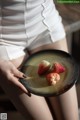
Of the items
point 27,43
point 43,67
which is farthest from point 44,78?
point 27,43

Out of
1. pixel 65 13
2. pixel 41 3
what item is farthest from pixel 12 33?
pixel 65 13

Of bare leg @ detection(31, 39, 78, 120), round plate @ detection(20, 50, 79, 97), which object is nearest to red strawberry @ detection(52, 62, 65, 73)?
round plate @ detection(20, 50, 79, 97)

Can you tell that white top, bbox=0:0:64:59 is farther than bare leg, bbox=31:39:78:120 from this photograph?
No

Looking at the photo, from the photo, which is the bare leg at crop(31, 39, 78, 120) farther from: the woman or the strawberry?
the strawberry

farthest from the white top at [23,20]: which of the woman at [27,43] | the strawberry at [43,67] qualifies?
the strawberry at [43,67]

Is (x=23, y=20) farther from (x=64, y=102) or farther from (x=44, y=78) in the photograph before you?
(x=64, y=102)

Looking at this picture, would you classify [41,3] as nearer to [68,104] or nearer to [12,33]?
[12,33]
